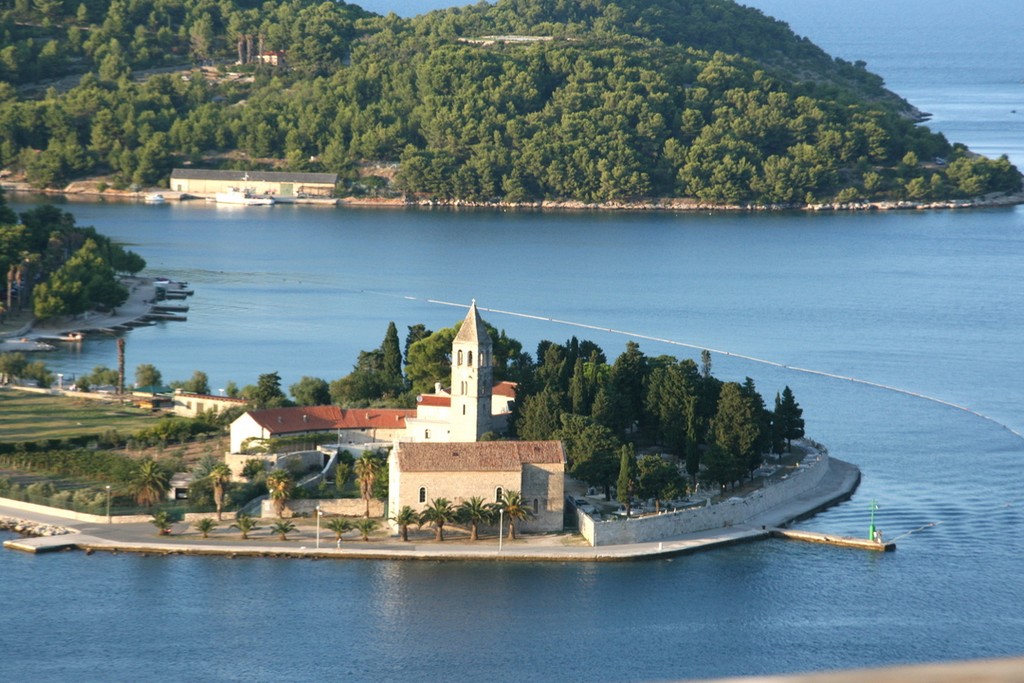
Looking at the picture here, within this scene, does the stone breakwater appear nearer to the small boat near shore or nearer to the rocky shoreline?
the small boat near shore

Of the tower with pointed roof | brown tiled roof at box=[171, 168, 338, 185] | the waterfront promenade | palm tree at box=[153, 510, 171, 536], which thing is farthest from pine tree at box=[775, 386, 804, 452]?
brown tiled roof at box=[171, 168, 338, 185]

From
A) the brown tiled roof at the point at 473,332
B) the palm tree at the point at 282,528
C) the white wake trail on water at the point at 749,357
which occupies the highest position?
the brown tiled roof at the point at 473,332

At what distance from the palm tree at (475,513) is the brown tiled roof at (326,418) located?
17.2 feet

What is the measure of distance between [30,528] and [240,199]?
81.0 metres

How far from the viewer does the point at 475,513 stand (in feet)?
137

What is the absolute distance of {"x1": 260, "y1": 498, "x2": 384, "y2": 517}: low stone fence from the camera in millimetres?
43000

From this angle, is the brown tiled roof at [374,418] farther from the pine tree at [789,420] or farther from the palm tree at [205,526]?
the pine tree at [789,420]

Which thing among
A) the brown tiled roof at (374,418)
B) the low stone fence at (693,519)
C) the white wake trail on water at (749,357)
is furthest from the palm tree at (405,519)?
the white wake trail on water at (749,357)

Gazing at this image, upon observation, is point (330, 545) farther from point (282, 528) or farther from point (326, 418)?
point (326, 418)

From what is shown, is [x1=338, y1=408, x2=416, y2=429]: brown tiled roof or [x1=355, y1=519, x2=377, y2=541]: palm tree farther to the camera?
[x1=338, y1=408, x2=416, y2=429]: brown tiled roof

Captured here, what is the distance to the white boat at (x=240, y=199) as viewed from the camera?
122 metres

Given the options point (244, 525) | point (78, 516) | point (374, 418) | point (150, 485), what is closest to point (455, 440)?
point (374, 418)

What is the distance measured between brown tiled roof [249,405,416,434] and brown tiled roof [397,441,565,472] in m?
4.70

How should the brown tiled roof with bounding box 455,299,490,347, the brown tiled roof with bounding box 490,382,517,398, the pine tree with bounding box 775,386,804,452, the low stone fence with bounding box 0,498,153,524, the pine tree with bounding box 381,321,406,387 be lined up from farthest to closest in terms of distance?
the pine tree with bounding box 381,321,406,387 < the pine tree with bounding box 775,386,804,452 < the brown tiled roof with bounding box 490,382,517,398 < the brown tiled roof with bounding box 455,299,490,347 < the low stone fence with bounding box 0,498,153,524
